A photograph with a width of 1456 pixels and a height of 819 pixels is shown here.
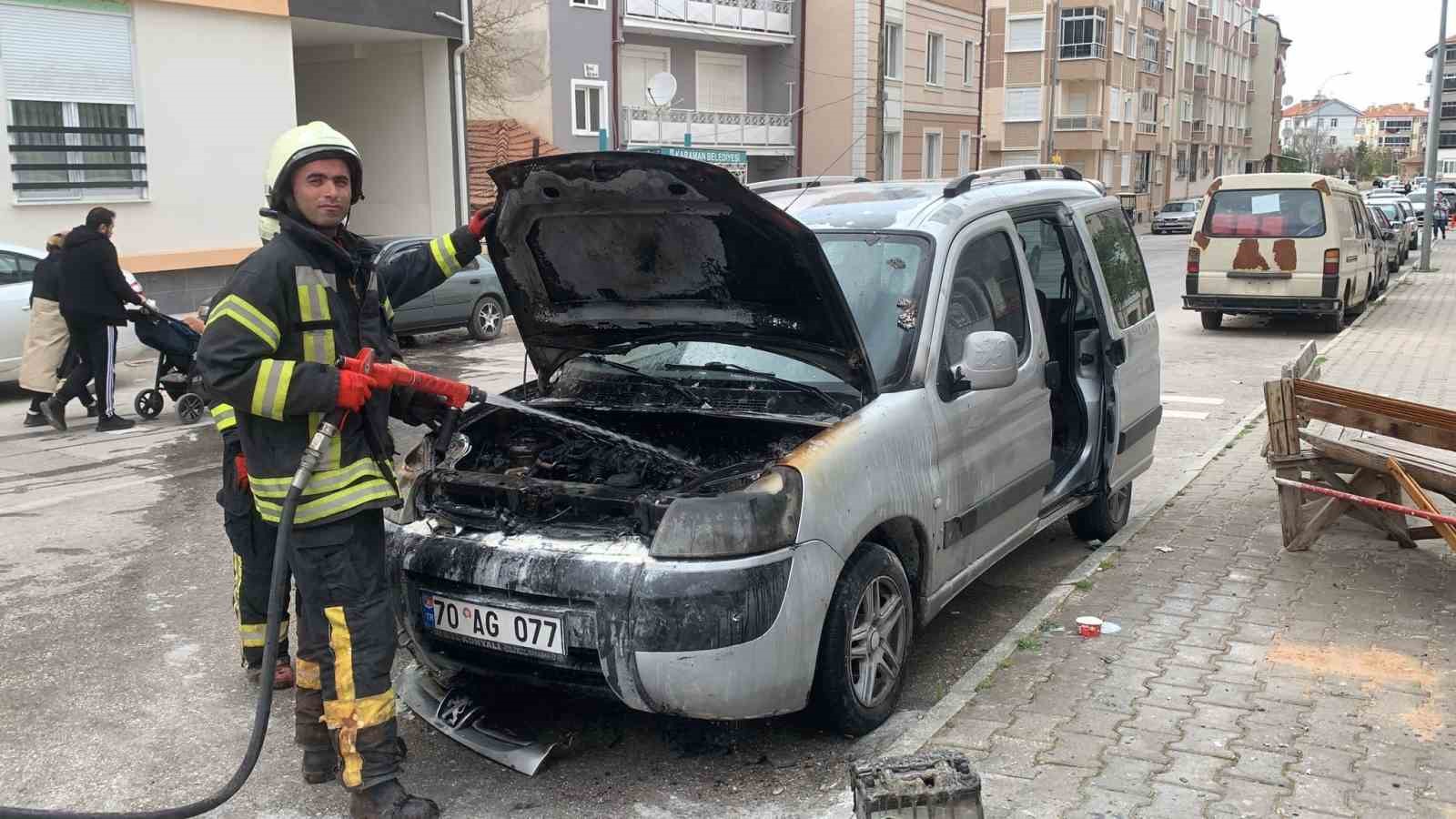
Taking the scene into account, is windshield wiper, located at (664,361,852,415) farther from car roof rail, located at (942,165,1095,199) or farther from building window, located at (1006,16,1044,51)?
building window, located at (1006,16,1044,51)

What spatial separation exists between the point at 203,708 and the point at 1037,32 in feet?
175

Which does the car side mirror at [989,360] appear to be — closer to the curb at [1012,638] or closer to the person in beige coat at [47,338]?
the curb at [1012,638]

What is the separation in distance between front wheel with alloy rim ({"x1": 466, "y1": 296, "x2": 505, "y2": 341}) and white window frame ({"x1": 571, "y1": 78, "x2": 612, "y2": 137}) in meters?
14.1

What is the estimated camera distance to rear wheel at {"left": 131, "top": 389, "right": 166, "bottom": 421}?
34.5 feet

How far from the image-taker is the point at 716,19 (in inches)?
1308

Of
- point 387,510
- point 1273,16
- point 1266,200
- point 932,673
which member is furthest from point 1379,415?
point 1273,16

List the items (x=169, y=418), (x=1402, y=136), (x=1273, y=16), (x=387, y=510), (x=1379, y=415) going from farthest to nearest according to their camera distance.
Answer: (x=1402, y=136)
(x=1273, y=16)
(x=169, y=418)
(x=1379, y=415)
(x=387, y=510)

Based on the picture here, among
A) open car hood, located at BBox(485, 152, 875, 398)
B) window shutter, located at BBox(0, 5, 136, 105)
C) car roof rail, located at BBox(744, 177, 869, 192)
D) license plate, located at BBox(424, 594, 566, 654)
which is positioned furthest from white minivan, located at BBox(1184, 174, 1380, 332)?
license plate, located at BBox(424, 594, 566, 654)

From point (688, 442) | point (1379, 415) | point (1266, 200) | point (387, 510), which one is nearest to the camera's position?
point (387, 510)

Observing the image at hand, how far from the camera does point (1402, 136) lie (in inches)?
7525

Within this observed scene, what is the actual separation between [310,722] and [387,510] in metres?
0.72

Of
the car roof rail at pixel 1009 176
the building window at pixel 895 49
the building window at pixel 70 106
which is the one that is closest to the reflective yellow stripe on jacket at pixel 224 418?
the car roof rail at pixel 1009 176

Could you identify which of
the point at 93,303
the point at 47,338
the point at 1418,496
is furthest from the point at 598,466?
the point at 47,338

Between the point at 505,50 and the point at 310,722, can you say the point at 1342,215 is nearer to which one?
the point at 310,722
